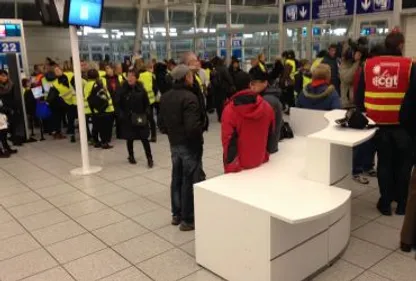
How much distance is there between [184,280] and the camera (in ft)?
9.42

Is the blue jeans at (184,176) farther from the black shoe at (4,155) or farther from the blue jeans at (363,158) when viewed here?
the black shoe at (4,155)

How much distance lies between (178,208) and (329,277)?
150 cm

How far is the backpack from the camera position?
22.0ft

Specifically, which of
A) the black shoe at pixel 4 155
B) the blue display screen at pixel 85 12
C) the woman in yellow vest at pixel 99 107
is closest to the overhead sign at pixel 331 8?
the woman in yellow vest at pixel 99 107

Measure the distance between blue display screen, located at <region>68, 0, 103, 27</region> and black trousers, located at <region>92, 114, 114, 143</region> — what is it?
1.96 m

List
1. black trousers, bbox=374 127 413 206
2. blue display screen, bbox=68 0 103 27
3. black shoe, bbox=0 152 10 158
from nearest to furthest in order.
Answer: black trousers, bbox=374 127 413 206 < blue display screen, bbox=68 0 103 27 < black shoe, bbox=0 152 10 158

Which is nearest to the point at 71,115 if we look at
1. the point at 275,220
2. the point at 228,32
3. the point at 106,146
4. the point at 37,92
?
the point at 37,92

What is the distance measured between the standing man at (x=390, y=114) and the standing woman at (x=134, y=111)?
292cm

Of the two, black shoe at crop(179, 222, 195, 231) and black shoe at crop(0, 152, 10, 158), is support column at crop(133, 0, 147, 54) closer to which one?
black shoe at crop(0, 152, 10, 158)

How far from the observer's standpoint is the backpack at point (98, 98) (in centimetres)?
669

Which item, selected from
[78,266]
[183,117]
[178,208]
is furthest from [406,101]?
[78,266]

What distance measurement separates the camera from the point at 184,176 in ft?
11.9

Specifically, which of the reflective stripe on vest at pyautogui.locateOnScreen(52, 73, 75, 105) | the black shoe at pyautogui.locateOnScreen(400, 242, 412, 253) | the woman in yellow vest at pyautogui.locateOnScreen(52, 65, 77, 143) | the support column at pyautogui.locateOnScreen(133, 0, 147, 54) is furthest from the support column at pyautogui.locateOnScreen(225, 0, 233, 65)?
the black shoe at pyautogui.locateOnScreen(400, 242, 412, 253)

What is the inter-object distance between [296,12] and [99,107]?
5802 millimetres
